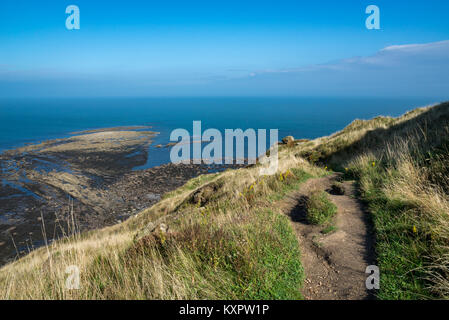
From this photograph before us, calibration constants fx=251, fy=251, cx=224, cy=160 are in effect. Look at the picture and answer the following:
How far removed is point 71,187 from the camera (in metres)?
36.9

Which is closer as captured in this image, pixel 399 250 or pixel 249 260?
pixel 249 260

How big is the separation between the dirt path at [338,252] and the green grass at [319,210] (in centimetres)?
15

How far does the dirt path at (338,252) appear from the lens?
3.82 metres

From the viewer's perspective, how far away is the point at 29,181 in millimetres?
38438

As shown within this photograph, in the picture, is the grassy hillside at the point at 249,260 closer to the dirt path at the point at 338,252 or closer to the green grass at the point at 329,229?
the dirt path at the point at 338,252

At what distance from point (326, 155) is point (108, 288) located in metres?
16.3

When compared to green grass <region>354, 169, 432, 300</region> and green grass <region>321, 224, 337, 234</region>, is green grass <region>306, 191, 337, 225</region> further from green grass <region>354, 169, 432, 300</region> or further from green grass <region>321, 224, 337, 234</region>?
green grass <region>354, 169, 432, 300</region>

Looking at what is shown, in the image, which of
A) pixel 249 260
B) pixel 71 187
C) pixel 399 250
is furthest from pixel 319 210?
pixel 71 187

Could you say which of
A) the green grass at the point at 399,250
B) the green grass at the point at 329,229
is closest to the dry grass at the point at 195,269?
the green grass at the point at 329,229

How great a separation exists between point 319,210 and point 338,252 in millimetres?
1638

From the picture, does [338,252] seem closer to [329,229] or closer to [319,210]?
[329,229]
